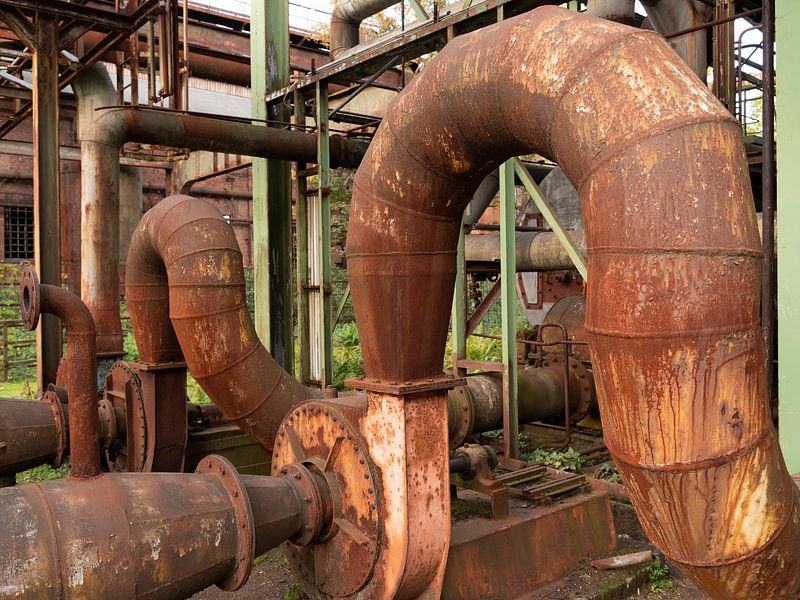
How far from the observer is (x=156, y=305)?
5.46 metres

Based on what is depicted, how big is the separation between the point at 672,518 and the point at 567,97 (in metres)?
1.26

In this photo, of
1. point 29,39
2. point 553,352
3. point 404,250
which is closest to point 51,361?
point 29,39

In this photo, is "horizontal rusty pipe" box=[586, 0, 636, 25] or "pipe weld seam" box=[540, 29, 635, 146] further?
"horizontal rusty pipe" box=[586, 0, 636, 25]

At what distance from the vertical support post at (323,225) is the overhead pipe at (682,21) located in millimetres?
3390

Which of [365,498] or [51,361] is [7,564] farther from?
[51,361]

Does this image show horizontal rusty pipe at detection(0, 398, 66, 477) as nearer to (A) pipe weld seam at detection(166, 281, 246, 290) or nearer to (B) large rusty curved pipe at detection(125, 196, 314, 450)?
(B) large rusty curved pipe at detection(125, 196, 314, 450)

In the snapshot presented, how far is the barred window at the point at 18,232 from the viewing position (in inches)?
621

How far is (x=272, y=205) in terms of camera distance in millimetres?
8219

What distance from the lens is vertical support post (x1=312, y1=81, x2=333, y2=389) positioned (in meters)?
7.09

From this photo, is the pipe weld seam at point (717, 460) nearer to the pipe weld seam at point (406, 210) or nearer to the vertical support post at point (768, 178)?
the pipe weld seam at point (406, 210)

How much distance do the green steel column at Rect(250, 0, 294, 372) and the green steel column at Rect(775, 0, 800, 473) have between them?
5.92 metres

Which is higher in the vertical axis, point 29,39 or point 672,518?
point 29,39

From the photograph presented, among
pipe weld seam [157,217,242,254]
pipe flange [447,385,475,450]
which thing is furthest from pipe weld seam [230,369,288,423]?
pipe flange [447,385,475,450]

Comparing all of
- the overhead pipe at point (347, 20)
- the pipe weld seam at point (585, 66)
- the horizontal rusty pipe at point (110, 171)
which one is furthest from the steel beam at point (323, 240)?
the pipe weld seam at point (585, 66)
